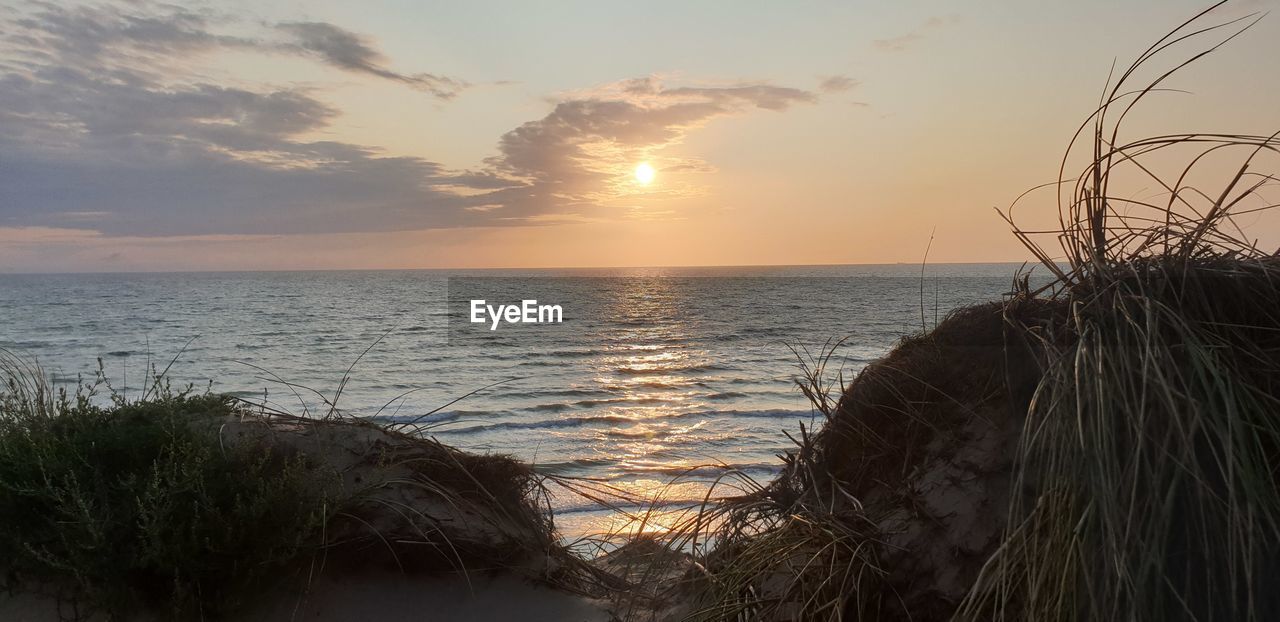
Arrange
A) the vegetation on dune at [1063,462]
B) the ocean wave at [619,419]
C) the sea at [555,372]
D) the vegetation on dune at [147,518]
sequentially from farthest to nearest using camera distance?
the ocean wave at [619,419] < the sea at [555,372] < the vegetation on dune at [147,518] < the vegetation on dune at [1063,462]

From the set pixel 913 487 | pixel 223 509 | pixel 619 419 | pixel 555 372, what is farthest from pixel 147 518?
pixel 555 372

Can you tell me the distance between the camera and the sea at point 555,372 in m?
9.88

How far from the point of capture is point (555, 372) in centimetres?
2217

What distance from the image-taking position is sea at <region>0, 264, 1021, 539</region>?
32.4 feet

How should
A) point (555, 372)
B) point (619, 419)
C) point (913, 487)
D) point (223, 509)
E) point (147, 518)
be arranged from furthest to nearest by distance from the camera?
point (555, 372)
point (619, 419)
point (223, 509)
point (147, 518)
point (913, 487)

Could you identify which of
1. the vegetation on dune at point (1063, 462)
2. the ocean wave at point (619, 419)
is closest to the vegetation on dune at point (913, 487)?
the vegetation on dune at point (1063, 462)

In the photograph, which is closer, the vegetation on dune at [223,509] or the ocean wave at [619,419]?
the vegetation on dune at [223,509]

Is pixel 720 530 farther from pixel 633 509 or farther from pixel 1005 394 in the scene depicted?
pixel 633 509

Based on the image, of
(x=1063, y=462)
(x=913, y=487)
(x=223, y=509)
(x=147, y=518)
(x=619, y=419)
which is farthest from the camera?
(x=619, y=419)

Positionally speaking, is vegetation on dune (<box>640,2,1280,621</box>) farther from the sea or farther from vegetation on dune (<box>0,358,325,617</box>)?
vegetation on dune (<box>0,358,325,617</box>)

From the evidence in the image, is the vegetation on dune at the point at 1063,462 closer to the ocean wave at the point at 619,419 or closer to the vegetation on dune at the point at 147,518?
the vegetation on dune at the point at 147,518

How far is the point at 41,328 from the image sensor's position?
4166cm

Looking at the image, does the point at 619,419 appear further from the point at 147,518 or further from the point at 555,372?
the point at 147,518

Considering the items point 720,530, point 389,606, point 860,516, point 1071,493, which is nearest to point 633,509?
point 389,606
